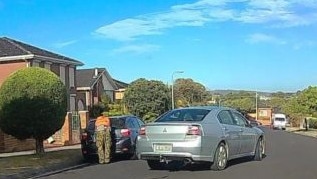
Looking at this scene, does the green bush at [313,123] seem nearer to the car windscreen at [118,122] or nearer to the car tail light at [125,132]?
the car windscreen at [118,122]

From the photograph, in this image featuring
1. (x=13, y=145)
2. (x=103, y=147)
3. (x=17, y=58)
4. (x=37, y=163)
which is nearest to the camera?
(x=37, y=163)

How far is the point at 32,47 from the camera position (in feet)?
145

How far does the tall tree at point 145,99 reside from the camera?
5866 centimetres

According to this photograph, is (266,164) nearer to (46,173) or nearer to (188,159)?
(188,159)

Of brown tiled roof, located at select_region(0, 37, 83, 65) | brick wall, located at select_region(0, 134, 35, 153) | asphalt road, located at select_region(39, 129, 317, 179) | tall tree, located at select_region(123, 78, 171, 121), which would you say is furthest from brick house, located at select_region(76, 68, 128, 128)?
asphalt road, located at select_region(39, 129, 317, 179)

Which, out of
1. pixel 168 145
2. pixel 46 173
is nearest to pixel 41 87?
pixel 46 173

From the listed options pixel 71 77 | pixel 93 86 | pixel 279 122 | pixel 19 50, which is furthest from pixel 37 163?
pixel 279 122

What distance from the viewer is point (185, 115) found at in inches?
552

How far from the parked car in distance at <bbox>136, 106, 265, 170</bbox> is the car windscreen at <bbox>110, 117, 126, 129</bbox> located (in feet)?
12.1

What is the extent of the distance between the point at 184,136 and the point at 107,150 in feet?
14.9

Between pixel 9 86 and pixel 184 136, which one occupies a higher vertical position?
pixel 9 86

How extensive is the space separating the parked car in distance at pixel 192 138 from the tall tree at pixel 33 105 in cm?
470

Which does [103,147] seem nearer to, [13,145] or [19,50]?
[13,145]

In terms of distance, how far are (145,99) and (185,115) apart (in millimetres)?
44827
